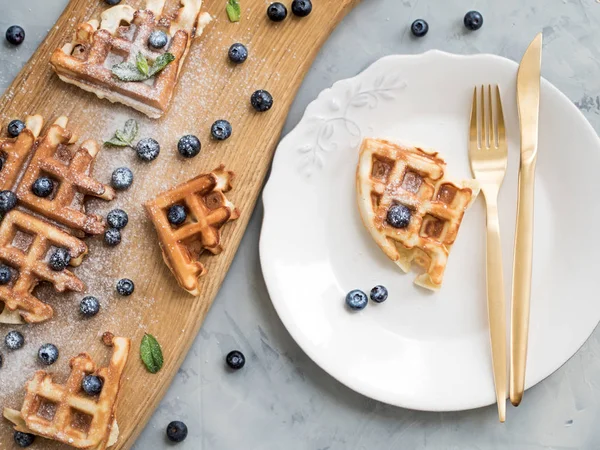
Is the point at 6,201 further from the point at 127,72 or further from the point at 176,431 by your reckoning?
the point at 176,431

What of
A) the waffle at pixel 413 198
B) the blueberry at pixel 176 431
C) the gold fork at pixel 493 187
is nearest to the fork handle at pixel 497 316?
the gold fork at pixel 493 187

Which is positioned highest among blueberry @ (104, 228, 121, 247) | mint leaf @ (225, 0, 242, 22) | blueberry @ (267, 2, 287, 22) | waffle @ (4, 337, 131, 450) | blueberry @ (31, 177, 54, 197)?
blueberry @ (267, 2, 287, 22)

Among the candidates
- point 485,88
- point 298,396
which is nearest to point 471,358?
point 298,396

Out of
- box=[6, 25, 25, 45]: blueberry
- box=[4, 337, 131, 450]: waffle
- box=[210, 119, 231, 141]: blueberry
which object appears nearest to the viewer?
box=[4, 337, 131, 450]: waffle

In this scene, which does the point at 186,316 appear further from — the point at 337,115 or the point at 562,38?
the point at 562,38

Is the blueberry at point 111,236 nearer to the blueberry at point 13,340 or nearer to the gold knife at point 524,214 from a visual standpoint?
the blueberry at point 13,340

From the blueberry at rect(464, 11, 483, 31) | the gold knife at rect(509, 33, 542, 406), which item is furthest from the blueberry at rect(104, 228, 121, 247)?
the blueberry at rect(464, 11, 483, 31)

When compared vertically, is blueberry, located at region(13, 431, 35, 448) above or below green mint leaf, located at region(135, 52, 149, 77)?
below

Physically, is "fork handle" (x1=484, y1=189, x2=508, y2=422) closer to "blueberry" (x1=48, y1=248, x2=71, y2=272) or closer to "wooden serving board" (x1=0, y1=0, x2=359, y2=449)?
"wooden serving board" (x1=0, y1=0, x2=359, y2=449)
